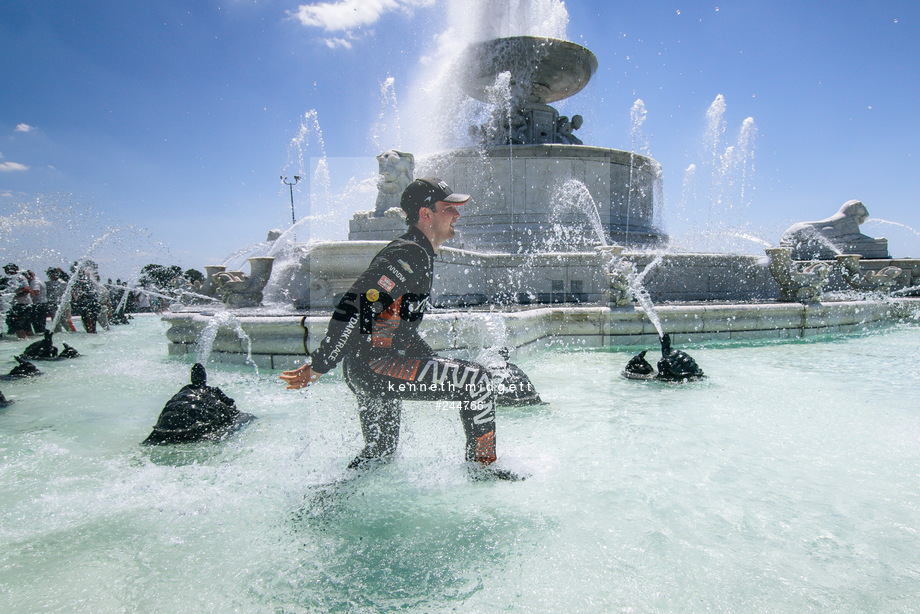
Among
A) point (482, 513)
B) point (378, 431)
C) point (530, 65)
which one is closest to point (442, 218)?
point (378, 431)

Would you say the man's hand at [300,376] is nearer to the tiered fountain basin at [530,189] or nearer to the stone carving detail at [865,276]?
the tiered fountain basin at [530,189]

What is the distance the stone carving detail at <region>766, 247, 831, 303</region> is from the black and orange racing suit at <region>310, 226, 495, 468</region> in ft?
34.1

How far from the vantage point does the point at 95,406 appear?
17.0 ft

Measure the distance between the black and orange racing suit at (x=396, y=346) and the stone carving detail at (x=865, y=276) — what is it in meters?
16.9

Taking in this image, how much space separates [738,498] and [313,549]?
2297mm

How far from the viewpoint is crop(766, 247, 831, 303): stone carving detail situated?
34.3ft

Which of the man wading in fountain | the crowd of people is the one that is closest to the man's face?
the man wading in fountain

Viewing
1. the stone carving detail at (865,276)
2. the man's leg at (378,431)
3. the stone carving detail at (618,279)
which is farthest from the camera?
the stone carving detail at (865,276)

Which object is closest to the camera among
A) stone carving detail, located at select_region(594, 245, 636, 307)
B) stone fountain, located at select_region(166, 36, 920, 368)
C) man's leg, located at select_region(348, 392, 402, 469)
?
man's leg, located at select_region(348, 392, 402, 469)

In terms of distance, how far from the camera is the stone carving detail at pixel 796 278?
1046 cm

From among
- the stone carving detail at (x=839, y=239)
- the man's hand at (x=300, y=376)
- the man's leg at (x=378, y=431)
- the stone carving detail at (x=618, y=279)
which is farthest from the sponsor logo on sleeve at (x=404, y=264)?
the stone carving detail at (x=839, y=239)

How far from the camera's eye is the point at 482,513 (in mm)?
2682

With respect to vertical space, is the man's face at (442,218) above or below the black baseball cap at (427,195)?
below

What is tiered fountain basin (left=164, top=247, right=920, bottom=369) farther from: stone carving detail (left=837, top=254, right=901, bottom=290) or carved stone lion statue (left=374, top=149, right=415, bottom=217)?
stone carving detail (left=837, top=254, right=901, bottom=290)
